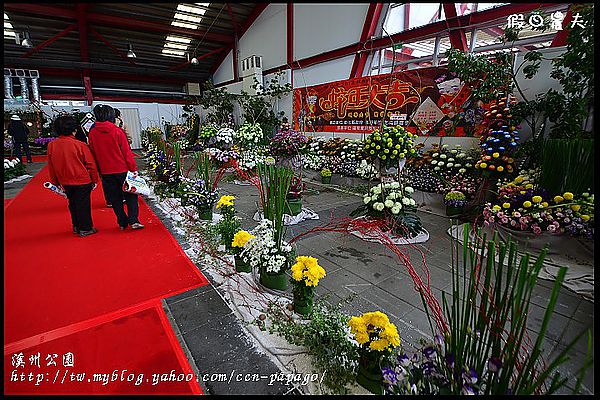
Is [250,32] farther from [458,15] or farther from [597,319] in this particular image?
[597,319]

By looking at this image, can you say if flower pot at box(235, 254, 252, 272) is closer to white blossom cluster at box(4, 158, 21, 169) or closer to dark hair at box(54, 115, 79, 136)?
dark hair at box(54, 115, 79, 136)

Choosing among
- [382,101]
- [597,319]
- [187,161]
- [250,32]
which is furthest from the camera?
[250,32]

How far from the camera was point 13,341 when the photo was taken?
1.50 m

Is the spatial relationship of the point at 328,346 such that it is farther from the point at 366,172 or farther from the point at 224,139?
the point at 224,139

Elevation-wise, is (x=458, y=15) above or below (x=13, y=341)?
above

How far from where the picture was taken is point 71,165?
2.59m

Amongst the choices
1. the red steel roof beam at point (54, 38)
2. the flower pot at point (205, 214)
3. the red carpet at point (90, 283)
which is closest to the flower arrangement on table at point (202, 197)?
the flower pot at point (205, 214)

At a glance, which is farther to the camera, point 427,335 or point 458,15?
point 458,15

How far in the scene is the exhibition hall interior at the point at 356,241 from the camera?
118 centimetres

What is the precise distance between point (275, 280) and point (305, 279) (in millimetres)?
410

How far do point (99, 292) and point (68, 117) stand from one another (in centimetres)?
174

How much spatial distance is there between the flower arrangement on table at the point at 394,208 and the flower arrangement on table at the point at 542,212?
0.69 meters
